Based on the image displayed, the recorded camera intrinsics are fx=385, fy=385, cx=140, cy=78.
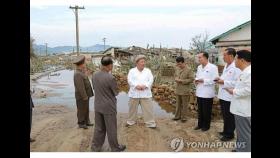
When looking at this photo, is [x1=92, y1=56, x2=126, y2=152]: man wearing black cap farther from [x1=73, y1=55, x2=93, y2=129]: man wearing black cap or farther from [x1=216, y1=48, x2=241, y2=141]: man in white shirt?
[x1=216, y1=48, x2=241, y2=141]: man in white shirt

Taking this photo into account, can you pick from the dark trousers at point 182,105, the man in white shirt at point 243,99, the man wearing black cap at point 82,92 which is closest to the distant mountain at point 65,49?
the man wearing black cap at point 82,92

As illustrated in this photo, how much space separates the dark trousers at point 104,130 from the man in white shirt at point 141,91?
0.72 m

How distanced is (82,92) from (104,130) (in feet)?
2.59

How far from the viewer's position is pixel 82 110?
6184 mm

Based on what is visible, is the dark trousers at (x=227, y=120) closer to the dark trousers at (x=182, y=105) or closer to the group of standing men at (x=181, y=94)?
the group of standing men at (x=181, y=94)

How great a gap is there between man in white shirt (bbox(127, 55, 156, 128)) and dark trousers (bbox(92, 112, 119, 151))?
0.72m

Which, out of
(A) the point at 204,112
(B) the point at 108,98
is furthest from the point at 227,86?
(B) the point at 108,98

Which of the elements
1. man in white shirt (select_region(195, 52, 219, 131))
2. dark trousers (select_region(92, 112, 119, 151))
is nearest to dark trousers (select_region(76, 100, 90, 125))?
dark trousers (select_region(92, 112, 119, 151))

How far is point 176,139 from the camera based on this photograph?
5.92m

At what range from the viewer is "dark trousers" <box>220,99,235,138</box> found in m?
5.84
